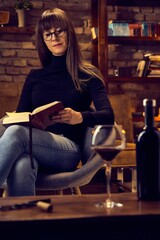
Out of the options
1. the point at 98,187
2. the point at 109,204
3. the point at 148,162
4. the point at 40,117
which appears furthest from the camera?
the point at 98,187

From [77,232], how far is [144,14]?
3.84m

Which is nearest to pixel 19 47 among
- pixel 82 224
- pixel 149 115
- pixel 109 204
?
pixel 149 115

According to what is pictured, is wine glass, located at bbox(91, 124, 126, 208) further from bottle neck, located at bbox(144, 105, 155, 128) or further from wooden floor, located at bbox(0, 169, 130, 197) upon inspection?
wooden floor, located at bbox(0, 169, 130, 197)

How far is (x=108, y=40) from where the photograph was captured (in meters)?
4.43

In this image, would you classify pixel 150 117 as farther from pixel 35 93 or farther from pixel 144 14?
pixel 144 14

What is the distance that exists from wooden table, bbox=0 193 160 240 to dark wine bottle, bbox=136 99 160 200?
0.48ft

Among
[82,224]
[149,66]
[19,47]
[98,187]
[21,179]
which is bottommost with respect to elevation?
[98,187]

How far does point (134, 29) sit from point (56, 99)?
86.4 inches

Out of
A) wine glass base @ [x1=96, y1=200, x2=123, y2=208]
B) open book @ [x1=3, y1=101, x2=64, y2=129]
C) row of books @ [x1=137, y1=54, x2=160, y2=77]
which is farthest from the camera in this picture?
row of books @ [x1=137, y1=54, x2=160, y2=77]

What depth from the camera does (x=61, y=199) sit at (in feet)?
4.58

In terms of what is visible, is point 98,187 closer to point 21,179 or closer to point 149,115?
point 21,179

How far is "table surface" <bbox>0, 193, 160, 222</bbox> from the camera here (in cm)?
114

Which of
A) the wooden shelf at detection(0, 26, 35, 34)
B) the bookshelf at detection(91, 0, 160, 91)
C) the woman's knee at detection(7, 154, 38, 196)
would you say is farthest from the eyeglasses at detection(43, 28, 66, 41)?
the wooden shelf at detection(0, 26, 35, 34)

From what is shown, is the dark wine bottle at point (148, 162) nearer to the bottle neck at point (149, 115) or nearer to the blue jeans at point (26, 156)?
the bottle neck at point (149, 115)
